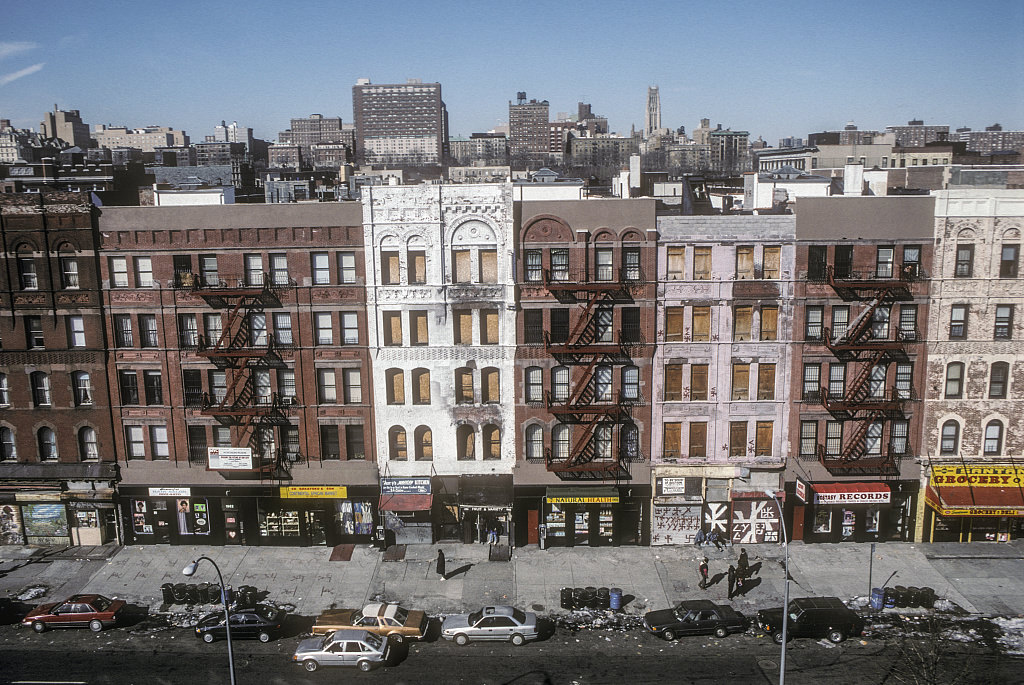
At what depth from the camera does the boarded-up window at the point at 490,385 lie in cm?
4134

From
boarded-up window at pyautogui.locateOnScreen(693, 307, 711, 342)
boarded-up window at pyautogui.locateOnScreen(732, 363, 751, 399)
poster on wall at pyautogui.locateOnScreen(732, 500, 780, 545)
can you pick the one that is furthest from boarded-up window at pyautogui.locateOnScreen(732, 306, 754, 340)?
poster on wall at pyautogui.locateOnScreen(732, 500, 780, 545)

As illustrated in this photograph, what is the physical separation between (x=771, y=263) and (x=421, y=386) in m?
19.5

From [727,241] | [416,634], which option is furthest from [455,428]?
[727,241]

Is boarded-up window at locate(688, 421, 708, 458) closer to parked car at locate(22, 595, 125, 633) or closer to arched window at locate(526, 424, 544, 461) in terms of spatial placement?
arched window at locate(526, 424, 544, 461)

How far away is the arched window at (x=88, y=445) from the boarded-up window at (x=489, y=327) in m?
21.9

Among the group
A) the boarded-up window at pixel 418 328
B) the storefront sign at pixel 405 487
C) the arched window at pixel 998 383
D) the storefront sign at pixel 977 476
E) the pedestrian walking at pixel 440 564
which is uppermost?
the boarded-up window at pixel 418 328

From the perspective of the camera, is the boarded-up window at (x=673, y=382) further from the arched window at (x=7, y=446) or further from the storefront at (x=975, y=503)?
the arched window at (x=7, y=446)

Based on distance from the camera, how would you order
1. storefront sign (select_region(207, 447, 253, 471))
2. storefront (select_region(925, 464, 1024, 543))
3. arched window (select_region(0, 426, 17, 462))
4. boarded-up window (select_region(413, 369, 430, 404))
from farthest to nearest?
arched window (select_region(0, 426, 17, 462))
boarded-up window (select_region(413, 369, 430, 404))
storefront sign (select_region(207, 447, 253, 471))
storefront (select_region(925, 464, 1024, 543))

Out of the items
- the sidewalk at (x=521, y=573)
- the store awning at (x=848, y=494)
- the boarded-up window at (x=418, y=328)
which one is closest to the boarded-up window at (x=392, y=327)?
the boarded-up window at (x=418, y=328)

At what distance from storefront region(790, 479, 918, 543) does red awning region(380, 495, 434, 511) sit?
19152 mm

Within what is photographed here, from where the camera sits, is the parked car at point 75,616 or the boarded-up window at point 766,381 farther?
the boarded-up window at point 766,381

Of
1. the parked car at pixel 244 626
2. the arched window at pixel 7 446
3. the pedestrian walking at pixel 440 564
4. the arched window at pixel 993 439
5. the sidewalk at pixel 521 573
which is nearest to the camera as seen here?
the parked car at pixel 244 626

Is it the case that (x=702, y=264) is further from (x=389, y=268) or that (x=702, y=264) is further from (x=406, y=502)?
(x=406, y=502)

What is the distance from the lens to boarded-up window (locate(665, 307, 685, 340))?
4038cm
